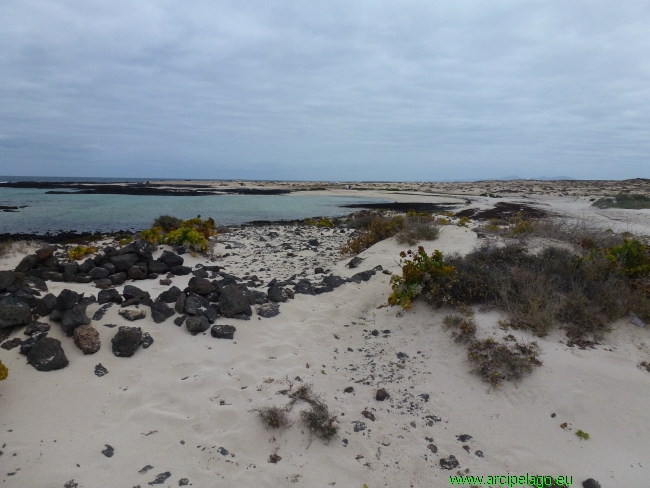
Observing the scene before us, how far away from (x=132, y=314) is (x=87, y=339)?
0.74 metres

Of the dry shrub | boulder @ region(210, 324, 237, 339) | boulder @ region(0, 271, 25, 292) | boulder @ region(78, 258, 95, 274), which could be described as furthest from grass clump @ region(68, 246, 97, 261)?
the dry shrub

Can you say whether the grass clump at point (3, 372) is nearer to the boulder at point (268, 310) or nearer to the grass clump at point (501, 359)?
the boulder at point (268, 310)

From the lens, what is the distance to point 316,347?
537cm

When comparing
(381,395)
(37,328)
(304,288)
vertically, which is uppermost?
(37,328)

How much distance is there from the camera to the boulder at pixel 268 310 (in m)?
6.05

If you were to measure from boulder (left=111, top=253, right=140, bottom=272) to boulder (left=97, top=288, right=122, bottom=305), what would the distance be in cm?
210

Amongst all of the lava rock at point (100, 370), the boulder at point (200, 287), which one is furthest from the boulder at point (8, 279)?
the boulder at point (200, 287)

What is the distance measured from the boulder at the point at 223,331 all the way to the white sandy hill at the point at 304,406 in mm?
102

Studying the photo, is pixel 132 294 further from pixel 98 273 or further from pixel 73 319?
pixel 98 273

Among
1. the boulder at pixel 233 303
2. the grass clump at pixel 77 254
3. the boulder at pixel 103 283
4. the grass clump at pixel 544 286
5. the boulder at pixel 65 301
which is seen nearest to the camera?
the boulder at pixel 65 301

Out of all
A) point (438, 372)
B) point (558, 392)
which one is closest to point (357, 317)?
point (438, 372)

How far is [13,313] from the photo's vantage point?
4.55m

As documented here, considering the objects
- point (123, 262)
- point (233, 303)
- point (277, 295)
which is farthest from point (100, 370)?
point (123, 262)

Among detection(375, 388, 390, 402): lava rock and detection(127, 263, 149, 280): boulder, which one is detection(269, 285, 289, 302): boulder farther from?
detection(375, 388, 390, 402): lava rock
